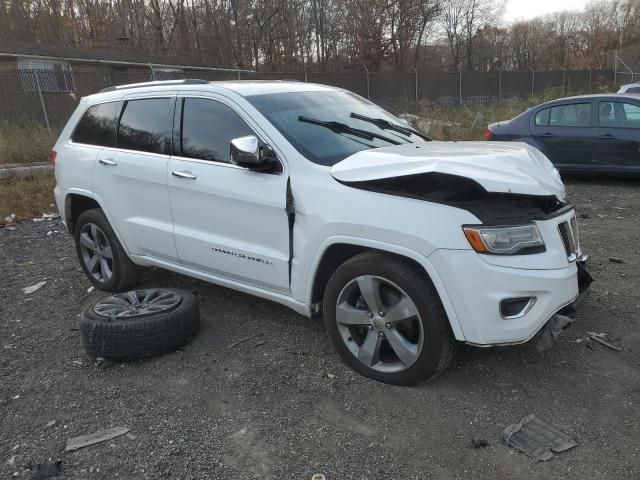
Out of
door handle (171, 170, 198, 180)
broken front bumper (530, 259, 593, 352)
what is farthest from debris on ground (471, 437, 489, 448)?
door handle (171, 170, 198, 180)

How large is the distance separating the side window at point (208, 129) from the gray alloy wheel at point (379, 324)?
131 centimetres

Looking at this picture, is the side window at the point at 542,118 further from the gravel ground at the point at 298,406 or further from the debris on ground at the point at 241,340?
the debris on ground at the point at 241,340

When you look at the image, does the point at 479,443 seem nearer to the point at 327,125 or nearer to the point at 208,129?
the point at 327,125

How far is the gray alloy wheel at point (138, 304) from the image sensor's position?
3.78m

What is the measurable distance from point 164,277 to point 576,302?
12.5ft

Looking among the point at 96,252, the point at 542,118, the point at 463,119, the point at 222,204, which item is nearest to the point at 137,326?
the point at 222,204

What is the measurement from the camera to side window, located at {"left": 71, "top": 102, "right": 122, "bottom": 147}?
4.66 m

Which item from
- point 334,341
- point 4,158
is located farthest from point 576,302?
point 4,158

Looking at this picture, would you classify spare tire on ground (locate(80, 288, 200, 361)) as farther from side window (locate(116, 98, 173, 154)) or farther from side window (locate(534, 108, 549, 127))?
side window (locate(534, 108, 549, 127))

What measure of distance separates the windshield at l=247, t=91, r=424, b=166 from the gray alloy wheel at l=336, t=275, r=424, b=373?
2.72 ft

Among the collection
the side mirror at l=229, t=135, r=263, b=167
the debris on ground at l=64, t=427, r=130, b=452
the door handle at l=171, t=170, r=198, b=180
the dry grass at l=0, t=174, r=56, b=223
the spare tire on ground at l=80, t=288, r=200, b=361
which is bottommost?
the debris on ground at l=64, t=427, r=130, b=452

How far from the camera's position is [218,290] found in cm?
495

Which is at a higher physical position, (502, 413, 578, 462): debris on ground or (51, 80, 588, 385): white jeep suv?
(51, 80, 588, 385): white jeep suv

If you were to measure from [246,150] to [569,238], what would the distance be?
196cm
